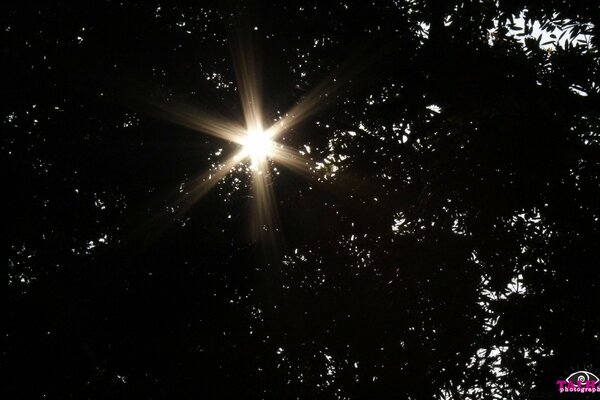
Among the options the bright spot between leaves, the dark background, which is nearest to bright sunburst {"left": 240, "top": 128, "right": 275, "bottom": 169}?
the bright spot between leaves

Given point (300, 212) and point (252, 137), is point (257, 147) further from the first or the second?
point (300, 212)

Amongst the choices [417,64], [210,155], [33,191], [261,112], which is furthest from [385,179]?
[33,191]

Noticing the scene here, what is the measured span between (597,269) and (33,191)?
758 centimetres

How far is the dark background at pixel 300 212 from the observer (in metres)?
5.68

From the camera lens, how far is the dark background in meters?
5.68

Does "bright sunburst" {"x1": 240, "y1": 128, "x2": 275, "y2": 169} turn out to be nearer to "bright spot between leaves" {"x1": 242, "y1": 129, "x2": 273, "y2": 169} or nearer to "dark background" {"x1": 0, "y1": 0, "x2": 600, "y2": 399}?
"bright spot between leaves" {"x1": 242, "y1": 129, "x2": 273, "y2": 169}

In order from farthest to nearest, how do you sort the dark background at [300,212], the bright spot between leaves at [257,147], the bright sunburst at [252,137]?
the bright spot between leaves at [257,147] → the bright sunburst at [252,137] → the dark background at [300,212]

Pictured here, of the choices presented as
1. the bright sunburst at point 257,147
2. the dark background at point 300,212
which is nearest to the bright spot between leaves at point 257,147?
the bright sunburst at point 257,147

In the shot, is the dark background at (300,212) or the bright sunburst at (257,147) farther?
the bright sunburst at (257,147)

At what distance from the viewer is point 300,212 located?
264 inches

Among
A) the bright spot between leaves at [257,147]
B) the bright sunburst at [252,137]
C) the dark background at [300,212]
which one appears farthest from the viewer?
the bright spot between leaves at [257,147]

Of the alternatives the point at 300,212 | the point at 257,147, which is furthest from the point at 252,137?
the point at 300,212

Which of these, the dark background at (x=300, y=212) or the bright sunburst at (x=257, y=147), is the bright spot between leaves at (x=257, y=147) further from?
the dark background at (x=300, y=212)

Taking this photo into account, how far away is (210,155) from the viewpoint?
6742mm
